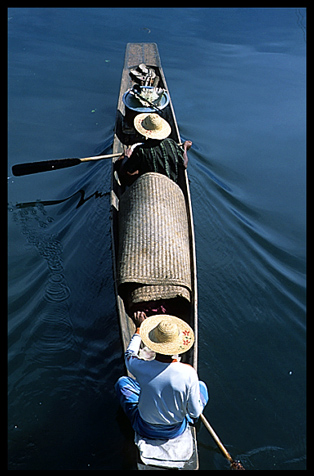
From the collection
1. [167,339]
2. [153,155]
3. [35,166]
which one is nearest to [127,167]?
[153,155]

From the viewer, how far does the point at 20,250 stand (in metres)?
5.32

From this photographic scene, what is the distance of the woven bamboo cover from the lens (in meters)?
3.74

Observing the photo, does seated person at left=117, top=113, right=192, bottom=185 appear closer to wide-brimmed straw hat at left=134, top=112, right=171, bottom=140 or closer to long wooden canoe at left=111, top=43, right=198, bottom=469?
wide-brimmed straw hat at left=134, top=112, right=171, bottom=140

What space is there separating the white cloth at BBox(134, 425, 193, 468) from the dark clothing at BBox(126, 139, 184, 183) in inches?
112

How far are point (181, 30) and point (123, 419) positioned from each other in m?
10.2

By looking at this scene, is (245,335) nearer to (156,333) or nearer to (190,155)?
(156,333)

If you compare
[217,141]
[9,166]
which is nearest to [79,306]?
[9,166]

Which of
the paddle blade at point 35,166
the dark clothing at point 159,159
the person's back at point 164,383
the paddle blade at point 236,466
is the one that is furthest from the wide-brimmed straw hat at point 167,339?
the paddle blade at point 35,166

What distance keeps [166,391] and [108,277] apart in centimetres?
251

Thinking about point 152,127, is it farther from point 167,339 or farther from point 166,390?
point 166,390

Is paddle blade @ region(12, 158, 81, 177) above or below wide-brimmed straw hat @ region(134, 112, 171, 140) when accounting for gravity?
below

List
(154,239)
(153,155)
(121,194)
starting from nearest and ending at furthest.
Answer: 1. (154,239)
2. (153,155)
3. (121,194)

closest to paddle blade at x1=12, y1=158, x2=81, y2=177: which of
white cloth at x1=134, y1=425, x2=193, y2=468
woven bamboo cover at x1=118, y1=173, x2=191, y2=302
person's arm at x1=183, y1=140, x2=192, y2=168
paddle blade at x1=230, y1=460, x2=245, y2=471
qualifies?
woven bamboo cover at x1=118, y1=173, x2=191, y2=302

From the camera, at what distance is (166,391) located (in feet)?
8.61
